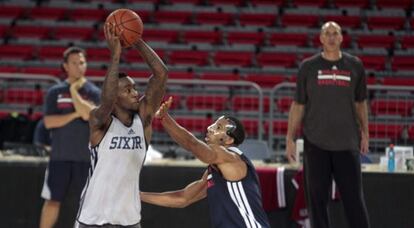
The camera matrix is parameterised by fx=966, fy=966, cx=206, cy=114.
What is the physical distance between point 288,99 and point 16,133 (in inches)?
152

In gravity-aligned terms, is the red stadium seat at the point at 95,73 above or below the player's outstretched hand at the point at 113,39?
below

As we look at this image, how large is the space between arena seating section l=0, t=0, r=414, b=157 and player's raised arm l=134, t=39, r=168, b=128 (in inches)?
402

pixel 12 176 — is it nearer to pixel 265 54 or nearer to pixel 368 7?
pixel 265 54

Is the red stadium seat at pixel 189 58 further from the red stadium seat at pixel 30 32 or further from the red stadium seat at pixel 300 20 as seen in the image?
the red stadium seat at pixel 30 32

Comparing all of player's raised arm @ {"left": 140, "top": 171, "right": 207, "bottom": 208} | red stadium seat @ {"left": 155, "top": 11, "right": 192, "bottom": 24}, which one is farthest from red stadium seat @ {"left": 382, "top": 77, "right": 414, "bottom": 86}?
player's raised arm @ {"left": 140, "top": 171, "right": 207, "bottom": 208}

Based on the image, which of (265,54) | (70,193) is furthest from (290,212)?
(265,54)

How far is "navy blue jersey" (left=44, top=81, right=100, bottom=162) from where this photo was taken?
9.12m

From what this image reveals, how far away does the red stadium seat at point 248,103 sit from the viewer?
13.2 metres

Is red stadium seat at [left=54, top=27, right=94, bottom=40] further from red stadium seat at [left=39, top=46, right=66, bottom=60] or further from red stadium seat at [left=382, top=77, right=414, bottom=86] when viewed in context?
red stadium seat at [left=382, top=77, right=414, bottom=86]

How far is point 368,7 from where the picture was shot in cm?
2000

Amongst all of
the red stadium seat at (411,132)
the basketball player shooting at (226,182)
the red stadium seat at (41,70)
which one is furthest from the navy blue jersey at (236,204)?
the red stadium seat at (41,70)

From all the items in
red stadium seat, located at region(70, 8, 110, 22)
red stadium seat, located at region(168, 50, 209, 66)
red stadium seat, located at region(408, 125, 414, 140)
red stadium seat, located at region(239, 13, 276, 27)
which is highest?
red stadium seat, located at region(70, 8, 110, 22)

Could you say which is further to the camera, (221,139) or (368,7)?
(368,7)

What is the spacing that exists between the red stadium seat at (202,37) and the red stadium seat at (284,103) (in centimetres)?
655
